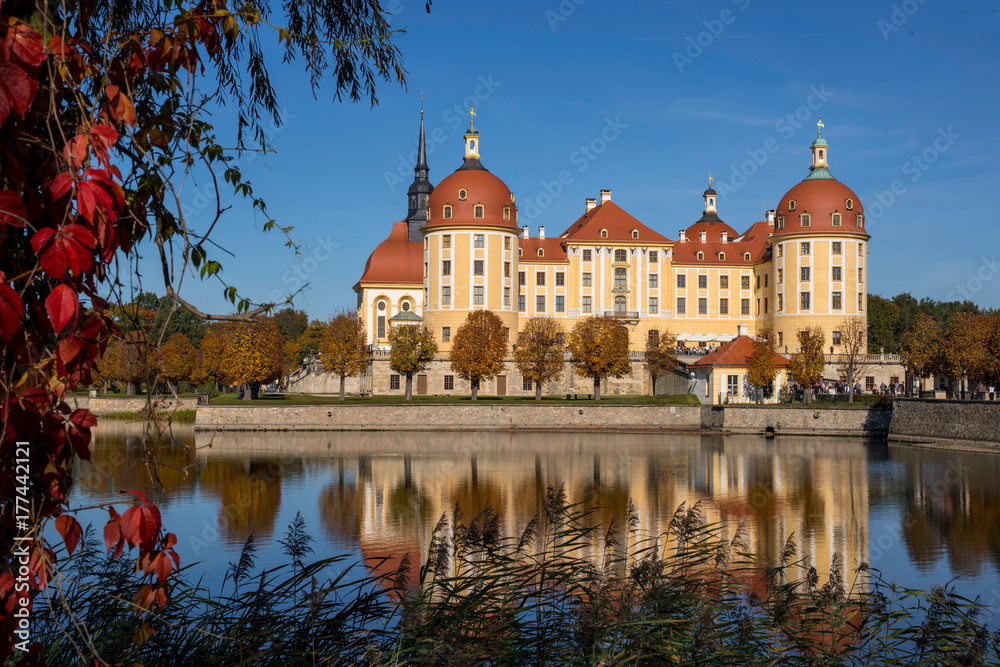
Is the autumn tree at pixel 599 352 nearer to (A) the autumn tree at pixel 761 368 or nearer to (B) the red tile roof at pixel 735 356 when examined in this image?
(B) the red tile roof at pixel 735 356

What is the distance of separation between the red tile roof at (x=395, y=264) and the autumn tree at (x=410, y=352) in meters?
12.9

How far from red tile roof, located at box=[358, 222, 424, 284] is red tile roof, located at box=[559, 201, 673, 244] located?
11012 mm

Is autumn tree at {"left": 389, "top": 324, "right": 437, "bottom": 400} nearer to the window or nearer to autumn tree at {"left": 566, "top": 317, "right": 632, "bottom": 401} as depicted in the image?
autumn tree at {"left": 566, "top": 317, "right": 632, "bottom": 401}

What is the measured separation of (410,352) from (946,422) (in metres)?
24.8

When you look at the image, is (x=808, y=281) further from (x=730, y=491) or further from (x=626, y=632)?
(x=626, y=632)

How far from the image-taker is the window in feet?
180

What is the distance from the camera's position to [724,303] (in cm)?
5697

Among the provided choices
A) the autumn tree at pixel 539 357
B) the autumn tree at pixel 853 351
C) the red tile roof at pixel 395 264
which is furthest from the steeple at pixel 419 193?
the autumn tree at pixel 853 351

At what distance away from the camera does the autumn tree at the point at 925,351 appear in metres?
36.3

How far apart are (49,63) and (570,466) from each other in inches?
984

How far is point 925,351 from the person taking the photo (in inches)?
1452

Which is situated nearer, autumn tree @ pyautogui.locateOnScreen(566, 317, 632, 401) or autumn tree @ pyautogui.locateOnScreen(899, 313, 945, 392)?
autumn tree @ pyautogui.locateOnScreen(899, 313, 945, 392)

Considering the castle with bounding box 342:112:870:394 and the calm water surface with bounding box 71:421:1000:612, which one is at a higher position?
the castle with bounding box 342:112:870:394

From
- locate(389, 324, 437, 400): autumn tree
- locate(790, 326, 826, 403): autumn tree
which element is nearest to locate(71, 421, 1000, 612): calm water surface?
locate(790, 326, 826, 403): autumn tree
